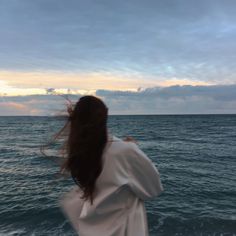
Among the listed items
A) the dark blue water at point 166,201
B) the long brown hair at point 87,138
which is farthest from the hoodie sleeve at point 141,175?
the dark blue water at point 166,201

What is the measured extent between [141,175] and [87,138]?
19.7 inches

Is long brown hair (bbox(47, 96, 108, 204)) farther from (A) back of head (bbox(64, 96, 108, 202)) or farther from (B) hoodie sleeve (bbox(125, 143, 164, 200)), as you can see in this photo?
(B) hoodie sleeve (bbox(125, 143, 164, 200))

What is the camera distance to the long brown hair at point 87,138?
2.55 meters

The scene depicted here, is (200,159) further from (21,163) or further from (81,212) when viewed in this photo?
(81,212)

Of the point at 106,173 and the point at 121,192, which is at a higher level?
the point at 106,173

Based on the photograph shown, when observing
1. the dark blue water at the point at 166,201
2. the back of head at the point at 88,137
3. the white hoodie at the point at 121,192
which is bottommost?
the dark blue water at the point at 166,201

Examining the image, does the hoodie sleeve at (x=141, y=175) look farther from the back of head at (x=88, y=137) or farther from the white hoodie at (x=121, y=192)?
the back of head at (x=88, y=137)

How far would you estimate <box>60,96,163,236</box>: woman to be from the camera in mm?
2506

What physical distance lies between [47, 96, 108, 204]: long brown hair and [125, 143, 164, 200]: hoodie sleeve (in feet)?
0.83

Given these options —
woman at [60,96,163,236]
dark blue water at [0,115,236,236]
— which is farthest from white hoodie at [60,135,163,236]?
dark blue water at [0,115,236,236]

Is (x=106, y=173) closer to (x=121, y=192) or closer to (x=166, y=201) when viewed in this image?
(x=121, y=192)

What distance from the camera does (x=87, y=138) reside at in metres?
2.56

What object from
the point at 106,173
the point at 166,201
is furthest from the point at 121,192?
the point at 166,201

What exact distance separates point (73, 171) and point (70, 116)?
1.52 ft
